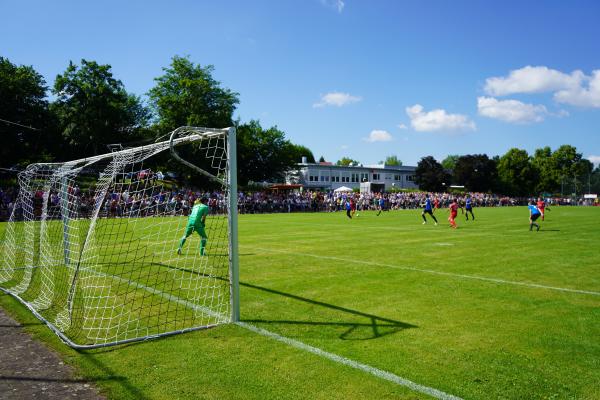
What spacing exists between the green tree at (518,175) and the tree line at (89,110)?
6614 centimetres

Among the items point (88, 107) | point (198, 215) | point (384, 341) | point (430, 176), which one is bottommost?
point (384, 341)

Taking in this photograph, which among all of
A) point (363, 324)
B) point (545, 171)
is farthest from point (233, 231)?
point (545, 171)

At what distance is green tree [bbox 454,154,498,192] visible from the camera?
88.9 m

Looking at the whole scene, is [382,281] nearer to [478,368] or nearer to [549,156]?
[478,368]

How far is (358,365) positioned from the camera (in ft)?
13.8

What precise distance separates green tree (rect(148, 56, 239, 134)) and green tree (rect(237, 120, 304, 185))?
952 cm

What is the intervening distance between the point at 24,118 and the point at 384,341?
4755 centimetres

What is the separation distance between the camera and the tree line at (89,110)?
40.3 metres

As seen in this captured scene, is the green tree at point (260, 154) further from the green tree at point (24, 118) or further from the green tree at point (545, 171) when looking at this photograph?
the green tree at point (545, 171)

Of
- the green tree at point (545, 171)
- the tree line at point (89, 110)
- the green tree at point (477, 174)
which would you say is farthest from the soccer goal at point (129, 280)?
the green tree at point (545, 171)

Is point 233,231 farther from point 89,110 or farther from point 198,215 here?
point 89,110

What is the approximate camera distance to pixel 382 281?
26.9ft

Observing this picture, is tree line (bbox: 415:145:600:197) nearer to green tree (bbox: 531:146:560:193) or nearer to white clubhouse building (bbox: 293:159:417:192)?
green tree (bbox: 531:146:560:193)

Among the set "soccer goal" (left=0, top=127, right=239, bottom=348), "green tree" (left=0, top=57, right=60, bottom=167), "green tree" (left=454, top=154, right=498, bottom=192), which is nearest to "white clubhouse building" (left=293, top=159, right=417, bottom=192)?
"green tree" (left=454, top=154, right=498, bottom=192)
